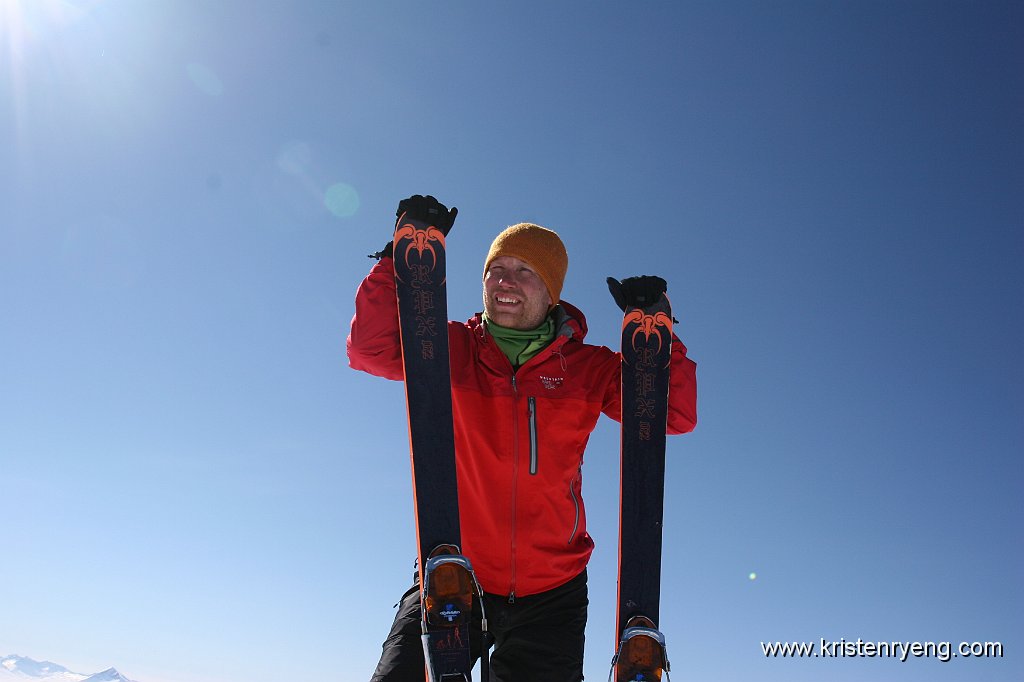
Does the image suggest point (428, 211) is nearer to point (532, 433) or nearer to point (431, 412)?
point (431, 412)

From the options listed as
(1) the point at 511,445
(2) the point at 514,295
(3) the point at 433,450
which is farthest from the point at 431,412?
(2) the point at 514,295

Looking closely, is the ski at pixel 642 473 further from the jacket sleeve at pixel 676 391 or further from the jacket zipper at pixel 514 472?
the jacket zipper at pixel 514 472

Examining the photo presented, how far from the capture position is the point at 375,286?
11.7ft

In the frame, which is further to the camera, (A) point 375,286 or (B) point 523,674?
(A) point 375,286

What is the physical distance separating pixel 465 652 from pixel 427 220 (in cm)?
222

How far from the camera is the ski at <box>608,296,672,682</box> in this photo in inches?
138

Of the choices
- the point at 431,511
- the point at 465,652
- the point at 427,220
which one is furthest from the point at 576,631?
the point at 427,220

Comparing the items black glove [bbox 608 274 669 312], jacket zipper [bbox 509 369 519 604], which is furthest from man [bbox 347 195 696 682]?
black glove [bbox 608 274 669 312]

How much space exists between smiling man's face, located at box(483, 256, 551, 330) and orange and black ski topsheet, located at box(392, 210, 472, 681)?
359mm

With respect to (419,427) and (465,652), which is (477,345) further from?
(465,652)

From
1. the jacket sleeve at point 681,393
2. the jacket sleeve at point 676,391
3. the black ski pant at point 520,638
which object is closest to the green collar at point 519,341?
the jacket sleeve at point 676,391

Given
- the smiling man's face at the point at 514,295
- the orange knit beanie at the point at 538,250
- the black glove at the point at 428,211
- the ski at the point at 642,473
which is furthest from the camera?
the orange knit beanie at the point at 538,250

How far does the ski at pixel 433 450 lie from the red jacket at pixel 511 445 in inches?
4.9

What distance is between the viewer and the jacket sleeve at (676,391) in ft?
12.8
